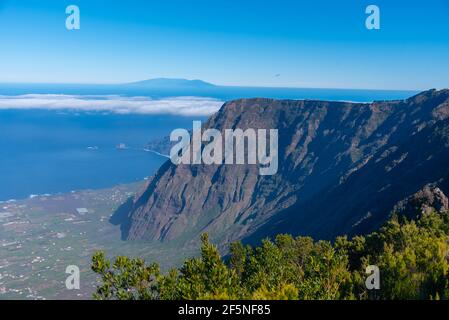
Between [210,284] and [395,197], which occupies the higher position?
[210,284]

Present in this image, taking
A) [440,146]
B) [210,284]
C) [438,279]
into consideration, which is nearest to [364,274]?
[438,279]

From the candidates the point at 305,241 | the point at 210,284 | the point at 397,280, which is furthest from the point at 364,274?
the point at 305,241

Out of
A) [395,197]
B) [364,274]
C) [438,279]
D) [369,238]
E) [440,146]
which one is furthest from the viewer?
[440,146]

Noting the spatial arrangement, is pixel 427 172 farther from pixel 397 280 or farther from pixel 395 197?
pixel 397 280

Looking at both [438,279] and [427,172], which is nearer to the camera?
[438,279]
